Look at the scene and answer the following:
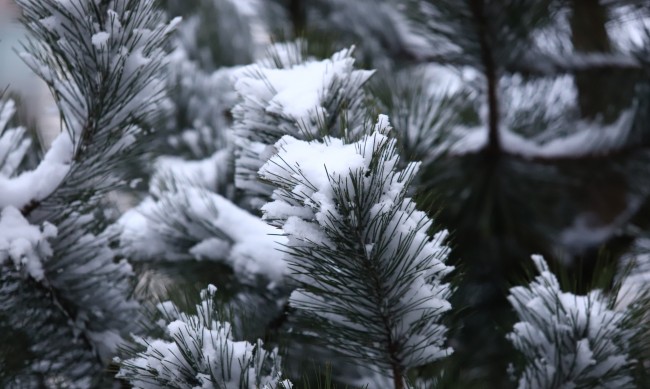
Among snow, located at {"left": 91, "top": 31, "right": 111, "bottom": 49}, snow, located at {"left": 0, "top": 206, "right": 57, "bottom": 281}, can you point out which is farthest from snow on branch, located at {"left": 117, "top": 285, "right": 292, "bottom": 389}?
snow, located at {"left": 91, "top": 31, "right": 111, "bottom": 49}

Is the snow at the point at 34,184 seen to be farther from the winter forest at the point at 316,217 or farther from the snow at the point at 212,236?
the snow at the point at 212,236

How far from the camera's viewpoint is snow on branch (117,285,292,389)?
1.97 ft

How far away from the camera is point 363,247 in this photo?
58 centimetres

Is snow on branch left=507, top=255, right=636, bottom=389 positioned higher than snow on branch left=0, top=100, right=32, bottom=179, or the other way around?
snow on branch left=0, top=100, right=32, bottom=179

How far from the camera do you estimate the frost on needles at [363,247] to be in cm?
55

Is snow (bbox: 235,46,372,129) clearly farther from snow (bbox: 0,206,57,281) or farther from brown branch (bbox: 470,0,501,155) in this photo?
brown branch (bbox: 470,0,501,155)

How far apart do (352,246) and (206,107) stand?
1.14m

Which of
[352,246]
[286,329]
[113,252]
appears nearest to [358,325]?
[352,246]

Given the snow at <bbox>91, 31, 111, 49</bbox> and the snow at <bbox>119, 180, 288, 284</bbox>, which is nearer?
the snow at <bbox>91, 31, 111, 49</bbox>

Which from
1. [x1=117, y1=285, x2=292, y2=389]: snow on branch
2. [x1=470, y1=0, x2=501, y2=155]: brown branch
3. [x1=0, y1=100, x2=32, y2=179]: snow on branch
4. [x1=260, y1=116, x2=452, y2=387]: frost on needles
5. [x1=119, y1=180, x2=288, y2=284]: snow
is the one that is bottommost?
[x1=117, y1=285, x2=292, y2=389]: snow on branch

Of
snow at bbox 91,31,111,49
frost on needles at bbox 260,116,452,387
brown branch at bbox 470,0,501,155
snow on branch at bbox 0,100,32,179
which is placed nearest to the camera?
frost on needles at bbox 260,116,452,387

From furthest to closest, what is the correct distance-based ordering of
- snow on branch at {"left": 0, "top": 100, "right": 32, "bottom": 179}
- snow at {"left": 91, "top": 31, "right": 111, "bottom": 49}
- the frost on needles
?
snow on branch at {"left": 0, "top": 100, "right": 32, "bottom": 179}, snow at {"left": 91, "top": 31, "right": 111, "bottom": 49}, the frost on needles

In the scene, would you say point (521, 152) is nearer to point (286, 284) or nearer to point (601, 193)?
point (601, 193)

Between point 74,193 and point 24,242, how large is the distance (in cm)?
A: 9
